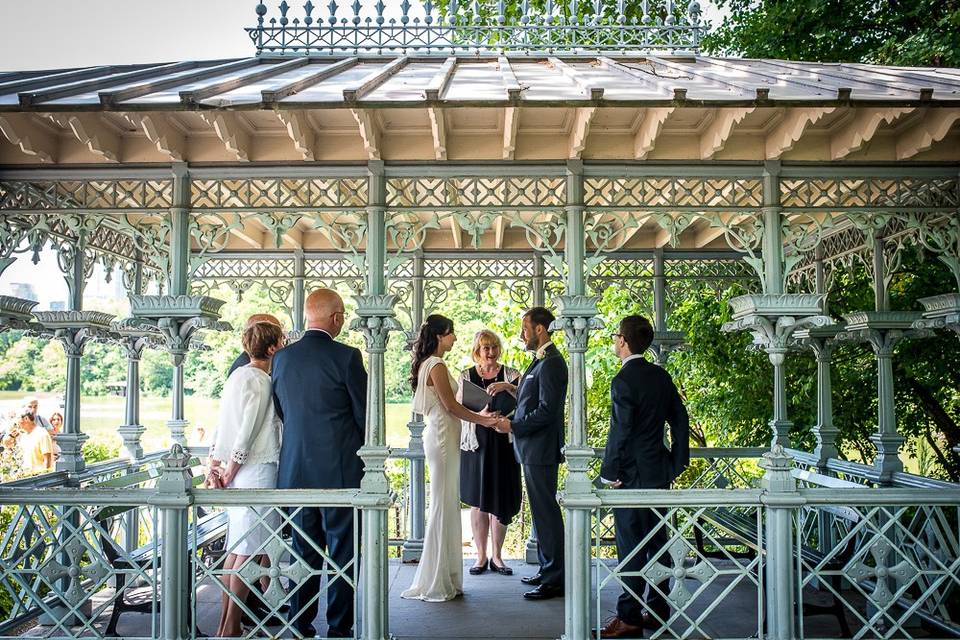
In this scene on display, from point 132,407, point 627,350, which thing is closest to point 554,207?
point 627,350

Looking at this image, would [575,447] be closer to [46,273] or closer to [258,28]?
[258,28]

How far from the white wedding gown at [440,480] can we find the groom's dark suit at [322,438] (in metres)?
1.00

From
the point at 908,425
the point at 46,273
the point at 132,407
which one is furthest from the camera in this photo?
the point at 46,273

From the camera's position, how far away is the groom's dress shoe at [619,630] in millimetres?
5301

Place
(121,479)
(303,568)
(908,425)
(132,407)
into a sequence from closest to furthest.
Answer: (303,568)
(121,479)
(132,407)
(908,425)

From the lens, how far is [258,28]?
8.07 metres

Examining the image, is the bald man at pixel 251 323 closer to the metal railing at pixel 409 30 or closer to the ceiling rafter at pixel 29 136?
the ceiling rafter at pixel 29 136

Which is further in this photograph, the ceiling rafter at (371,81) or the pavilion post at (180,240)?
the pavilion post at (180,240)

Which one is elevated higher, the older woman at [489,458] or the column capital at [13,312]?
the column capital at [13,312]

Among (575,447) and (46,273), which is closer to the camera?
(575,447)

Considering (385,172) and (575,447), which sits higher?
(385,172)

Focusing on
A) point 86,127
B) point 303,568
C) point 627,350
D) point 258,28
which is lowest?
point 303,568

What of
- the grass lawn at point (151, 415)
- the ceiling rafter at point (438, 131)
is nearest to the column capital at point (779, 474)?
the ceiling rafter at point (438, 131)

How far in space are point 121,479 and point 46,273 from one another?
48018 millimetres
